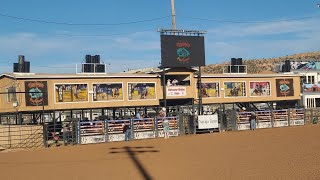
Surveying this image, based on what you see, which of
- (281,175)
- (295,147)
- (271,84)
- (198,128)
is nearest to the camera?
(281,175)

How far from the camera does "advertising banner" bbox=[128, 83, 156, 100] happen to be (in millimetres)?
39531

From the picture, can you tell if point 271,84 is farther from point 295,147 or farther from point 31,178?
point 31,178

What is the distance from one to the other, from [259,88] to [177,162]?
100 ft

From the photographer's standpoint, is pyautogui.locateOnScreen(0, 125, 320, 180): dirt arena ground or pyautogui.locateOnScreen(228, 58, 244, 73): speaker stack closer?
pyautogui.locateOnScreen(0, 125, 320, 180): dirt arena ground

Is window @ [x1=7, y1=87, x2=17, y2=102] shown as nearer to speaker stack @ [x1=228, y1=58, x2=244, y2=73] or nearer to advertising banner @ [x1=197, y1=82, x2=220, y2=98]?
advertising banner @ [x1=197, y1=82, x2=220, y2=98]

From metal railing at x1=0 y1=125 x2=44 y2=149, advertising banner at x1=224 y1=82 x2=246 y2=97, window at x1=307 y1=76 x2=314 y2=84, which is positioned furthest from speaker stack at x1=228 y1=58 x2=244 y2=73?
metal railing at x1=0 y1=125 x2=44 y2=149

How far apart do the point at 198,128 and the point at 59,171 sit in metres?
19.0

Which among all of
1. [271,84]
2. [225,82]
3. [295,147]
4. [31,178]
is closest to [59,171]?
[31,178]

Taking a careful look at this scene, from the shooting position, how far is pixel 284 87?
48.0 m

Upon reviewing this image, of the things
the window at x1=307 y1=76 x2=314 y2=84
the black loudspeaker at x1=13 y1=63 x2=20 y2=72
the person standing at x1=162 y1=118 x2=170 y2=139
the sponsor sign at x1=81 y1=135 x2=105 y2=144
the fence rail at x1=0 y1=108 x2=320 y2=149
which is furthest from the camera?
the window at x1=307 y1=76 x2=314 y2=84

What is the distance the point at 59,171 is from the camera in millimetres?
16156

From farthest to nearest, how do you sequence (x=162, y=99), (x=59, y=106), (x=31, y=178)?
1. (x=162, y=99)
2. (x=59, y=106)
3. (x=31, y=178)

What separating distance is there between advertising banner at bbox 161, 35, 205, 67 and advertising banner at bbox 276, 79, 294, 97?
1145 centimetres

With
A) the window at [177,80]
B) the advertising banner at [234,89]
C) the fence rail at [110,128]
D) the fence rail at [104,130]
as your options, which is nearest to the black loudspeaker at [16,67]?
the fence rail at [110,128]
